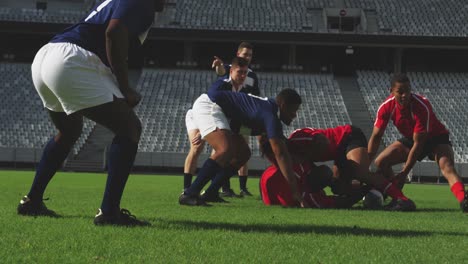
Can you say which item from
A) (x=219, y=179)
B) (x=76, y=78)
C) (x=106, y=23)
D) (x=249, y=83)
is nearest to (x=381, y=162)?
(x=249, y=83)

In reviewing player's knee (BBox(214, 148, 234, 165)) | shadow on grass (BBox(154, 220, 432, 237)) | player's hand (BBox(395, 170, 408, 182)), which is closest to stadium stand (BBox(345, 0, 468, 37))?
player's hand (BBox(395, 170, 408, 182))

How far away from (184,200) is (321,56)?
30276 millimetres

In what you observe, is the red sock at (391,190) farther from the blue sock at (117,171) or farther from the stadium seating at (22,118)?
the stadium seating at (22,118)

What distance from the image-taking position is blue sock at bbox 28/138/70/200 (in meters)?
4.79

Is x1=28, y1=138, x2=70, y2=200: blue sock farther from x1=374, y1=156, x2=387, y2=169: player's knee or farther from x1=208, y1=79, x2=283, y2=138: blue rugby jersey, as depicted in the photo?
x1=374, y1=156, x2=387, y2=169: player's knee

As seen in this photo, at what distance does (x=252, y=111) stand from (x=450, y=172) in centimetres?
264

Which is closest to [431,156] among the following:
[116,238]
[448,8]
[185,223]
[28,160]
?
[185,223]

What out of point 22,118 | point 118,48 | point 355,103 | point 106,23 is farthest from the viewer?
point 355,103

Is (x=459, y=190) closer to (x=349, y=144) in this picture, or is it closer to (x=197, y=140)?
(x=349, y=144)

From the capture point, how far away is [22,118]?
28.0 meters

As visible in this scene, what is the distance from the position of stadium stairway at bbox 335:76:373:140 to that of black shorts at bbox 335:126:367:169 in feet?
68.7

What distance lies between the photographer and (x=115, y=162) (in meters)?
4.15

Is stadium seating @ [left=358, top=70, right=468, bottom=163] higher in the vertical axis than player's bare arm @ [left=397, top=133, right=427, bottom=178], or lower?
lower

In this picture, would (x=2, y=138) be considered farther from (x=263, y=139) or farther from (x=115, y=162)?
(x=115, y=162)
